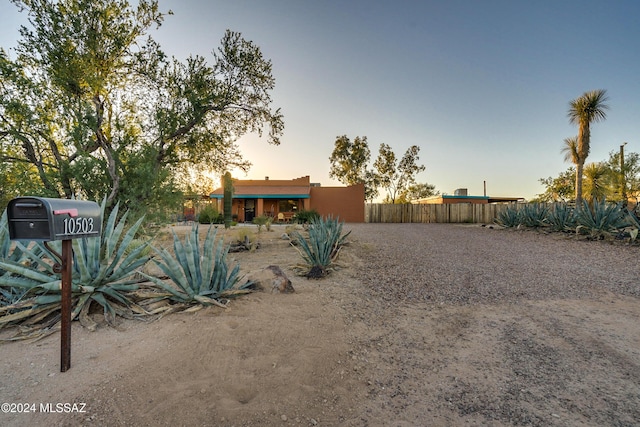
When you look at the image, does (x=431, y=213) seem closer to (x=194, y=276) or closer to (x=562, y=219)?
(x=562, y=219)

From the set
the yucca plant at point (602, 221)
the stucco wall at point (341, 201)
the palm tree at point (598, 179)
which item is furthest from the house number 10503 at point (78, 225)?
the palm tree at point (598, 179)

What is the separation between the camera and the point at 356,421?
1983 mm

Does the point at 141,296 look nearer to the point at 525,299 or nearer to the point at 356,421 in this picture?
the point at 356,421

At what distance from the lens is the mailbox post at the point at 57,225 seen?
2094mm

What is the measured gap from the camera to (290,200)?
25719 millimetres

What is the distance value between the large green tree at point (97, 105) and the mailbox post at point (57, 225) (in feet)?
21.1

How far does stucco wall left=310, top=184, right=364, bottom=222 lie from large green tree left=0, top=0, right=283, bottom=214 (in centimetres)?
1463

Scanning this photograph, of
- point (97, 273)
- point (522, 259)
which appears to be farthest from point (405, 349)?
point (522, 259)

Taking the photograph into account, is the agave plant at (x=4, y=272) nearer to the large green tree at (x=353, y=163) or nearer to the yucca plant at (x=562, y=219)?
the yucca plant at (x=562, y=219)

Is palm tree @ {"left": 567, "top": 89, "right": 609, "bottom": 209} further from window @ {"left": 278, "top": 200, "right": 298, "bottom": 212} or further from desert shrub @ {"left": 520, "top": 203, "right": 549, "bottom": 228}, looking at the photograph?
window @ {"left": 278, "top": 200, "right": 298, "bottom": 212}

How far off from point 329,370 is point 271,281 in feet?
6.45

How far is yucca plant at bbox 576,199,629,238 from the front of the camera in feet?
30.5

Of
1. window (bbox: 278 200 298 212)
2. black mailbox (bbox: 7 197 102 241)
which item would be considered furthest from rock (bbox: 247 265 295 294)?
window (bbox: 278 200 298 212)

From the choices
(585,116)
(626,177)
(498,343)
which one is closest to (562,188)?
(626,177)
